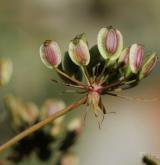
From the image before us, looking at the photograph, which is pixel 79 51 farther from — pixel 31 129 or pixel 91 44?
pixel 91 44

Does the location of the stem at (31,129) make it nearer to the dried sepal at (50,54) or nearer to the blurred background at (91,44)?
the dried sepal at (50,54)

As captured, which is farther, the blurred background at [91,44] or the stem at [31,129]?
the blurred background at [91,44]

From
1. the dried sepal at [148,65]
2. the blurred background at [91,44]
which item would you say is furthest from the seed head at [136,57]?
the blurred background at [91,44]

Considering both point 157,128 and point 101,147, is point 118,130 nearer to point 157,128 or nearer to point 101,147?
point 157,128

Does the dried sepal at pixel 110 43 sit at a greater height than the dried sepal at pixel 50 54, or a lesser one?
greater

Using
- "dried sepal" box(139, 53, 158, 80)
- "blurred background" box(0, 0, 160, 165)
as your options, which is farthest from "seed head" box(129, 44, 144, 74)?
"blurred background" box(0, 0, 160, 165)

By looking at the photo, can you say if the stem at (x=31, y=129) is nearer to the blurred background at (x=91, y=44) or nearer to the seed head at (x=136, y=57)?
the seed head at (x=136, y=57)
